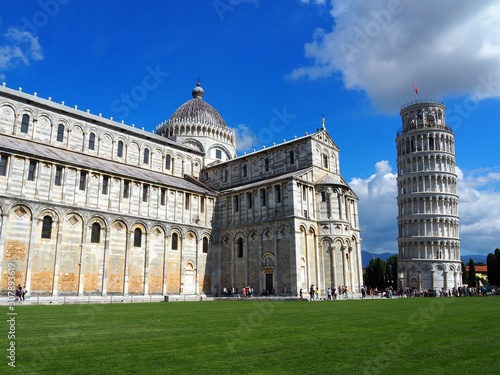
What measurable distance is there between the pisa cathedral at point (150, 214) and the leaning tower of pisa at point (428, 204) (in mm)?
28542

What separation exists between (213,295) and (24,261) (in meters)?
19.9

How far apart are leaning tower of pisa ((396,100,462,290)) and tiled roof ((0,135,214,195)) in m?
40.7

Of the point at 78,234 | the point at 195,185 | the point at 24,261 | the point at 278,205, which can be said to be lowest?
the point at 24,261

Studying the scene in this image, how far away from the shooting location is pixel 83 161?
3938 cm

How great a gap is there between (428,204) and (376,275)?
19482 millimetres

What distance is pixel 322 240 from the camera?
42.6 m

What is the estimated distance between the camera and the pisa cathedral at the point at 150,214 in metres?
33.6

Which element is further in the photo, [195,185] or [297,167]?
[195,185]

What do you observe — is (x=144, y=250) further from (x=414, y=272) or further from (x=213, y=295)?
(x=414, y=272)

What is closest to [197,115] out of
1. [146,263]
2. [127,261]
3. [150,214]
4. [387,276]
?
[150,214]

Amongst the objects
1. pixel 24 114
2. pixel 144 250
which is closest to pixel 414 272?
pixel 144 250

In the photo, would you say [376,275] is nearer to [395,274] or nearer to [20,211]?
[395,274]

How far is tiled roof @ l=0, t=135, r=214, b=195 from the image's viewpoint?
114ft

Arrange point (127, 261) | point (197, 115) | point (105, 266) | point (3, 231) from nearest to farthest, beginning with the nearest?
1. point (3, 231)
2. point (105, 266)
3. point (127, 261)
4. point (197, 115)
